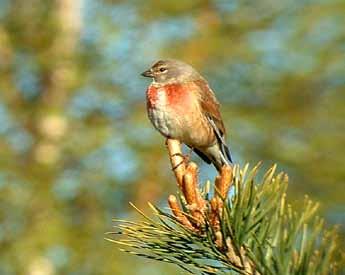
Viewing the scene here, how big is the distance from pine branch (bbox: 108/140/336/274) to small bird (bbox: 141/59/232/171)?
0.89 m

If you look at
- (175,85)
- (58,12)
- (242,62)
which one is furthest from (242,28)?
(175,85)

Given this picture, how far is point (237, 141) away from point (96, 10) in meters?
1.52

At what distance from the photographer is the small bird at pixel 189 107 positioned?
2.18 m

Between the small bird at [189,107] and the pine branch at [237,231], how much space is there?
0.89 meters

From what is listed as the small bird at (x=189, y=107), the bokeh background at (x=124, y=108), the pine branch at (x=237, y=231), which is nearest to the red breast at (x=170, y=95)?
the small bird at (x=189, y=107)

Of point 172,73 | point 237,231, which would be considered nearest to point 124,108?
point 172,73

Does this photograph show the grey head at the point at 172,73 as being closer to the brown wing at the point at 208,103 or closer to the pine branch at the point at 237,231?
the brown wing at the point at 208,103

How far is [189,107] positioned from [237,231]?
1.22m

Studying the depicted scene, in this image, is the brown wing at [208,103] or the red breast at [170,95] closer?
the red breast at [170,95]

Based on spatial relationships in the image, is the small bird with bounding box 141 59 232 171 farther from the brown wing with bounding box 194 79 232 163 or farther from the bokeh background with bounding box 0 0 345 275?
the bokeh background with bounding box 0 0 345 275

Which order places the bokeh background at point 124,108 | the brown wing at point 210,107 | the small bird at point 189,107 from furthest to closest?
1. the bokeh background at point 124,108
2. the brown wing at point 210,107
3. the small bird at point 189,107

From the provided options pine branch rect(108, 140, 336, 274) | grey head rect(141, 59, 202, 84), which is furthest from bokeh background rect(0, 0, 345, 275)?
pine branch rect(108, 140, 336, 274)

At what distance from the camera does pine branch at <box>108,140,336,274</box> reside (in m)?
1.04

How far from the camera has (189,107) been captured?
7.63 feet
